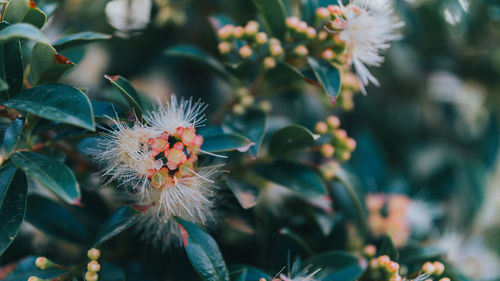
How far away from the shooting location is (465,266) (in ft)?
5.88

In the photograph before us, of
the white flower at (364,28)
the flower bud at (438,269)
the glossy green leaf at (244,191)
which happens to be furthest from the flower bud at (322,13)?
the flower bud at (438,269)

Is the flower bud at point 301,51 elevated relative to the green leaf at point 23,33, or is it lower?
lower

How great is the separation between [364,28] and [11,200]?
1.01 m

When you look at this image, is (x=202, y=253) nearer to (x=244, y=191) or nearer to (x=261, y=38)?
(x=244, y=191)

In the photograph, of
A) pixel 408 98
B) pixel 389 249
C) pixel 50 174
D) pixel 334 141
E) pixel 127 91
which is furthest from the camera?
pixel 408 98

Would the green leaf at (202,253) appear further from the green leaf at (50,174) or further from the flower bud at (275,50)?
the flower bud at (275,50)

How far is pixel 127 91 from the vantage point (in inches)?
39.1

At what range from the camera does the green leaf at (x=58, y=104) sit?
86cm

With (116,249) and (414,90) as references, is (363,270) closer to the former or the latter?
(116,249)

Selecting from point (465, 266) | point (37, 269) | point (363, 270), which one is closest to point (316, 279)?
point (363, 270)

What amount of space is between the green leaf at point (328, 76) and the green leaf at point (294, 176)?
11.3 inches

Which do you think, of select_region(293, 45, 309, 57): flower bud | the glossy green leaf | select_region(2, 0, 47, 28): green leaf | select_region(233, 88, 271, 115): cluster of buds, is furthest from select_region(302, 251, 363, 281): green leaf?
select_region(2, 0, 47, 28): green leaf

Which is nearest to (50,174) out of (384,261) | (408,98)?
(384,261)

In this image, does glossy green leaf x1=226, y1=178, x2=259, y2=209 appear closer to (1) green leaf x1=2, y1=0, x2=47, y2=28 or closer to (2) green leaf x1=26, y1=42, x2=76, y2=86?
(2) green leaf x1=26, y1=42, x2=76, y2=86
